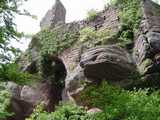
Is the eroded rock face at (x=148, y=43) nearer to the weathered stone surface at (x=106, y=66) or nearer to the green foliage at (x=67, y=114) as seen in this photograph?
the weathered stone surface at (x=106, y=66)

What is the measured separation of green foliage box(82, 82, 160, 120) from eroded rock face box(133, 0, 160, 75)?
9.50 feet

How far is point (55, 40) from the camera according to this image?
17594 mm

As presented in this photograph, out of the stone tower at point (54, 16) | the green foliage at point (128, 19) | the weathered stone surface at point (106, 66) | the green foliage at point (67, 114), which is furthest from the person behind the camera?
the stone tower at point (54, 16)

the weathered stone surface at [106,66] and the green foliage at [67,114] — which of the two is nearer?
the green foliage at [67,114]

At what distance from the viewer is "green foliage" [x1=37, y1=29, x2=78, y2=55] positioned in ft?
55.9

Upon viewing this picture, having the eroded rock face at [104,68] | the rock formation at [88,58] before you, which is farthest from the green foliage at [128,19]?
the eroded rock face at [104,68]

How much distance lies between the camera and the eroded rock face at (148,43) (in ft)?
42.7

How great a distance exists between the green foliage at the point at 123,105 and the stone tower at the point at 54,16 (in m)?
9.93

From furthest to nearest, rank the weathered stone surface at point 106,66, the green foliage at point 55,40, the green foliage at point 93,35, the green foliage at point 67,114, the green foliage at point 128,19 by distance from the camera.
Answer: the green foliage at point 55,40
the green foliage at point 93,35
the green foliage at point 128,19
the weathered stone surface at point 106,66
the green foliage at point 67,114

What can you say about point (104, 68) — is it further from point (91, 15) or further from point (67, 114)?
point (91, 15)

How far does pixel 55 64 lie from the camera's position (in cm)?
1802

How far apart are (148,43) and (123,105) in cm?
435

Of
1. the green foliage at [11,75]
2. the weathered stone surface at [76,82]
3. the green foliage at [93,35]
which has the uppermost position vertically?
the green foliage at [93,35]

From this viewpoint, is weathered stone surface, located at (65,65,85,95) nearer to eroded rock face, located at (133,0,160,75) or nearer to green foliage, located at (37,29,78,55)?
eroded rock face, located at (133,0,160,75)
